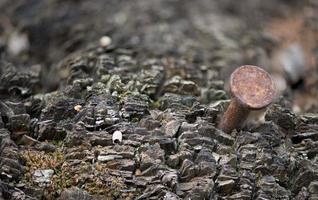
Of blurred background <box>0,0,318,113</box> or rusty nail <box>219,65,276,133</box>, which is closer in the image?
rusty nail <box>219,65,276,133</box>

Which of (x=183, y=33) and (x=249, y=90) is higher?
(x=249, y=90)

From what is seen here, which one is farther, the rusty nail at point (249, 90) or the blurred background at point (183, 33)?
the blurred background at point (183, 33)

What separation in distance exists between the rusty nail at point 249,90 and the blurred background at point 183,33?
2.22m

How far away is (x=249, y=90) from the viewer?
226 inches

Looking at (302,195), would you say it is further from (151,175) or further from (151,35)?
(151,35)

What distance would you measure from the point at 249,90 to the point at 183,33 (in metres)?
4.00

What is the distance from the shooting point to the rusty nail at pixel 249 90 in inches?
224

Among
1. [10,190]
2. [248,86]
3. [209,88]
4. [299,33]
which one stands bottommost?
[299,33]

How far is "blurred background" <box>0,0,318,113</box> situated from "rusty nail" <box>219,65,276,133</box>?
222 centimetres

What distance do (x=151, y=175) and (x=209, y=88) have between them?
216 cm

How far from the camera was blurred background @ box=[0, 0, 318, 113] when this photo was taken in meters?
8.72

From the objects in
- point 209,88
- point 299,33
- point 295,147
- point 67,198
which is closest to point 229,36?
point 299,33

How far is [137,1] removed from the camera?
10266 mm

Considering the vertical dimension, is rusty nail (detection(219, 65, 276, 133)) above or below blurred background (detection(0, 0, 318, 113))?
above
